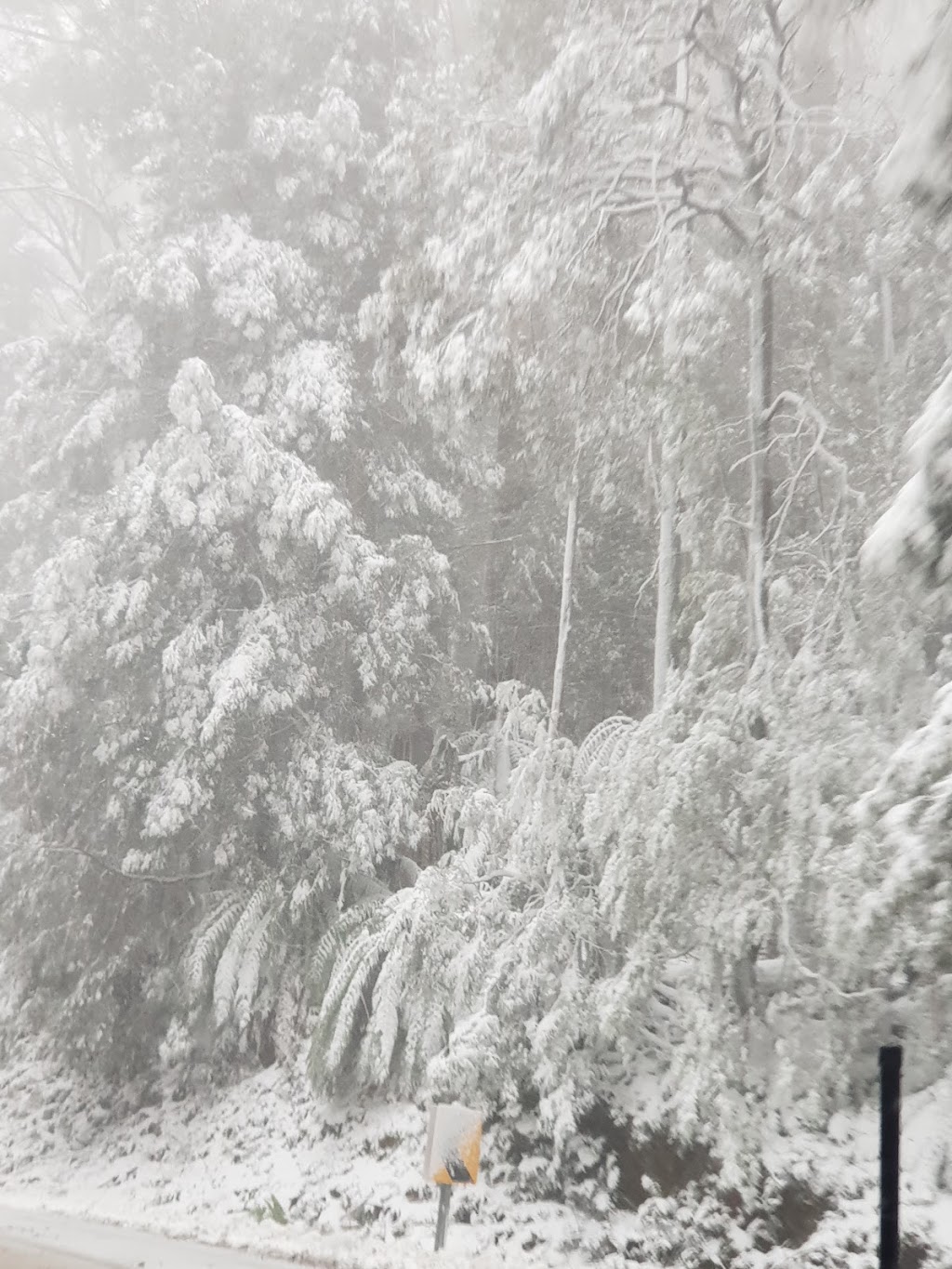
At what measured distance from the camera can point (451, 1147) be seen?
5.37m

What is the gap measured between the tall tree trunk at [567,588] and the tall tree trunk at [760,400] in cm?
197

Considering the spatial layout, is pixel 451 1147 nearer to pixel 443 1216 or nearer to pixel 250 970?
pixel 443 1216

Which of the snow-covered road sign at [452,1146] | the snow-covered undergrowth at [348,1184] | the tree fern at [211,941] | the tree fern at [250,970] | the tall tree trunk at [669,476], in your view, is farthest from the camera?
the tree fern at [211,941]

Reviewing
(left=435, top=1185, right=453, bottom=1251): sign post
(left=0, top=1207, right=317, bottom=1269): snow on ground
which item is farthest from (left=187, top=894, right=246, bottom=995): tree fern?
(left=435, top=1185, right=453, bottom=1251): sign post

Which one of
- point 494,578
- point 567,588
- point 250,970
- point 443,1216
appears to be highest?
point 494,578

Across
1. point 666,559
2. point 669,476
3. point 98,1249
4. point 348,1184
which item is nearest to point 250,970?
point 348,1184

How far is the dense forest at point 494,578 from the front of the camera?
520 centimetres

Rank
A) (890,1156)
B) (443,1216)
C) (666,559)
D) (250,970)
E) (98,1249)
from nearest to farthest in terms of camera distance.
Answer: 1. (890,1156)
2. (98,1249)
3. (443,1216)
4. (666,559)
5. (250,970)

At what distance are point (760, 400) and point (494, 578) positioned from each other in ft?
12.7

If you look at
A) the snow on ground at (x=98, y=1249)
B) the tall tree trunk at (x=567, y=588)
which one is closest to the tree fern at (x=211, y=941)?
the snow on ground at (x=98, y=1249)

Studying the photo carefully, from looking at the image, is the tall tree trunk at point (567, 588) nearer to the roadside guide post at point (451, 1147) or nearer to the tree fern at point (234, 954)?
the tree fern at point (234, 954)

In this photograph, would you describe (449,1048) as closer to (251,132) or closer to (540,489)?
(540,489)

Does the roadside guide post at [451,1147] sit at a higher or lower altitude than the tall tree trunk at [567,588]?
lower

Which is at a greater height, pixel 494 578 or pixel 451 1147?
pixel 494 578
